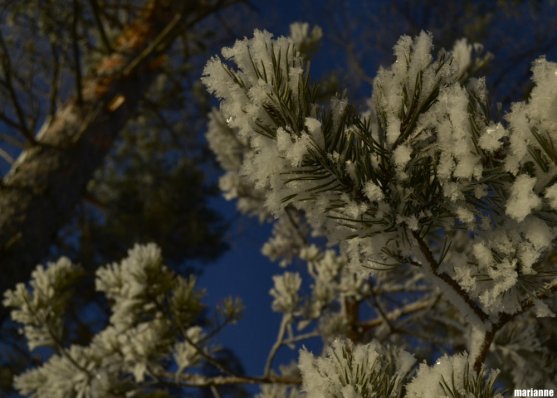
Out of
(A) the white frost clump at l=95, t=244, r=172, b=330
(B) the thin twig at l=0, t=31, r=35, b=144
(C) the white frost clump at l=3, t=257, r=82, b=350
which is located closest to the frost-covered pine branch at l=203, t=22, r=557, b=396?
(A) the white frost clump at l=95, t=244, r=172, b=330

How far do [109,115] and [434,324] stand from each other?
300 cm

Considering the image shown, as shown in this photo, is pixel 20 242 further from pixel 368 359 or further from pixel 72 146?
pixel 368 359

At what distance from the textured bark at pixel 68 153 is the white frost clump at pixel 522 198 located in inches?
100

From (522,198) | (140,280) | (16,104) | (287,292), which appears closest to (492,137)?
(522,198)

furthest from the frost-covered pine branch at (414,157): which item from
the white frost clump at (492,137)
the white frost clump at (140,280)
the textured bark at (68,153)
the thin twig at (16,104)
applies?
the thin twig at (16,104)

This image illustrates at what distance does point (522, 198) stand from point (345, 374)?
1.42ft

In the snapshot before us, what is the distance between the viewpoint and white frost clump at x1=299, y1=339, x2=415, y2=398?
847mm

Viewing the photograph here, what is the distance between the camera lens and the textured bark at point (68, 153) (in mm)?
2652

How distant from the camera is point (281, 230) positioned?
3793 millimetres

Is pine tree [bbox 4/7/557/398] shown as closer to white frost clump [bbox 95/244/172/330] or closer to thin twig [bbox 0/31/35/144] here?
white frost clump [bbox 95/244/172/330]

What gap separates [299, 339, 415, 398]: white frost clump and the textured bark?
7.24 ft

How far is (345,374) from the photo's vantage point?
0.86 meters

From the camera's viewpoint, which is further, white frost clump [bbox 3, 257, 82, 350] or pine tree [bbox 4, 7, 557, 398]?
white frost clump [bbox 3, 257, 82, 350]

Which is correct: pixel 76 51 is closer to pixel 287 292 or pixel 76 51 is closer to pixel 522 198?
pixel 287 292
